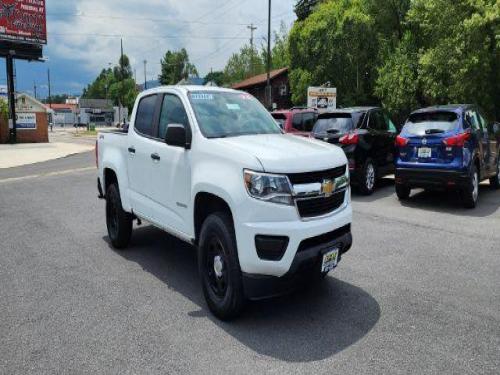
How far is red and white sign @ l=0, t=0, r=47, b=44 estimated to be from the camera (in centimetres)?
3447

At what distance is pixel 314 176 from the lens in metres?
4.16

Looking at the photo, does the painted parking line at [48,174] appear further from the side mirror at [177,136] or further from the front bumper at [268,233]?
the front bumper at [268,233]

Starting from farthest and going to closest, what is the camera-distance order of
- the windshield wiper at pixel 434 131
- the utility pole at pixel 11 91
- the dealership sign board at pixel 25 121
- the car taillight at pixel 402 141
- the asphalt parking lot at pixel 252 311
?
the dealership sign board at pixel 25 121 < the utility pole at pixel 11 91 < the car taillight at pixel 402 141 < the windshield wiper at pixel 434 131 < the asphalt parking lot at pixel 252 311

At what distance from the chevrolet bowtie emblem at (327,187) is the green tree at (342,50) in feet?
87.2

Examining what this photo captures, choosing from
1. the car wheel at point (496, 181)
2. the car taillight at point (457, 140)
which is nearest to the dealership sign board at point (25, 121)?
the car wheel at point (496, 181)

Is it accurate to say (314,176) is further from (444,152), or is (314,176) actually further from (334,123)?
(334,123)

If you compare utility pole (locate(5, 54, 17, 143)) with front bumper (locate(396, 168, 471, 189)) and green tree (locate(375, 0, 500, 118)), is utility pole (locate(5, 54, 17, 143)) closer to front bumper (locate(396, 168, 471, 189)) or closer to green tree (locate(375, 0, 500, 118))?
green tree (locate(375, 0, 500, 118))

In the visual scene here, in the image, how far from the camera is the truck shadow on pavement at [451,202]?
8.76 m

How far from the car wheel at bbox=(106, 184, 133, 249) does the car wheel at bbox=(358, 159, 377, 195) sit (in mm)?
5660

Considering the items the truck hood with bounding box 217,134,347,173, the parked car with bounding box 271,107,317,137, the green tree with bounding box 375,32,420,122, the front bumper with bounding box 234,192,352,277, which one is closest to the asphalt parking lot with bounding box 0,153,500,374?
the front bumper with bounding box 234,192,352,277

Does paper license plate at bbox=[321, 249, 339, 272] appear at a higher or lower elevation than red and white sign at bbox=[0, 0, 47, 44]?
lower

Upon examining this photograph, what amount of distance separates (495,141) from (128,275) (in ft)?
29.1

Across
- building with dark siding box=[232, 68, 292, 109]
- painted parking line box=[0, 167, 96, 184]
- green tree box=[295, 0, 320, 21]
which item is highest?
green tree box=[295, 0, 320, 21]

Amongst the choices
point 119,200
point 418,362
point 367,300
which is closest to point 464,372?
point 418,362
